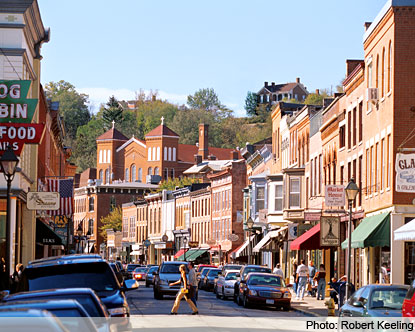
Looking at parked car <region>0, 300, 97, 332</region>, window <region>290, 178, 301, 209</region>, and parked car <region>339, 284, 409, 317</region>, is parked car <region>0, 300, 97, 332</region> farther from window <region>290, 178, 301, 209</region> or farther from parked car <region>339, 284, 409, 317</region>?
window <region>290, 178, 301, 209</region>

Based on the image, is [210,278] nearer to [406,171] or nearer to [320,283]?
[320,283]

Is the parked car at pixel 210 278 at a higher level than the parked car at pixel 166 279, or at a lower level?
lower

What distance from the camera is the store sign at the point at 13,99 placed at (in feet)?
102

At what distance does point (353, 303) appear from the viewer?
1945cm

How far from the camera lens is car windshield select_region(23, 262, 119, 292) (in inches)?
584

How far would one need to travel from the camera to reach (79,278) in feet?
50.1

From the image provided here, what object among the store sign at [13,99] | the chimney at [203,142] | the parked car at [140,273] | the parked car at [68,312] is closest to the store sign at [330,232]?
the store sign at [13,99]

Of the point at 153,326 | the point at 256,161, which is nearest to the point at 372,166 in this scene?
the point at 153,326

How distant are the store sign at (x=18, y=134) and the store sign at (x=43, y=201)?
4318 millimetres

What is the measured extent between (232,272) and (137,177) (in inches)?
4609

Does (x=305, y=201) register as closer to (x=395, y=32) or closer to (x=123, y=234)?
(x=395, y=32)

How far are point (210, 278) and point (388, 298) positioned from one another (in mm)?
38036

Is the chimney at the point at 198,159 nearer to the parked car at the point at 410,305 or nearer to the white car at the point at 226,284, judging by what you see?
the white car at the point at 226,284

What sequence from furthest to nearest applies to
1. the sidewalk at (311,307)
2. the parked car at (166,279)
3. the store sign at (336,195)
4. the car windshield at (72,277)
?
the parked car at (166,279) → the store sign at (336,195) → the sidewalk at (311,307) → the car windshield at (72,277)
